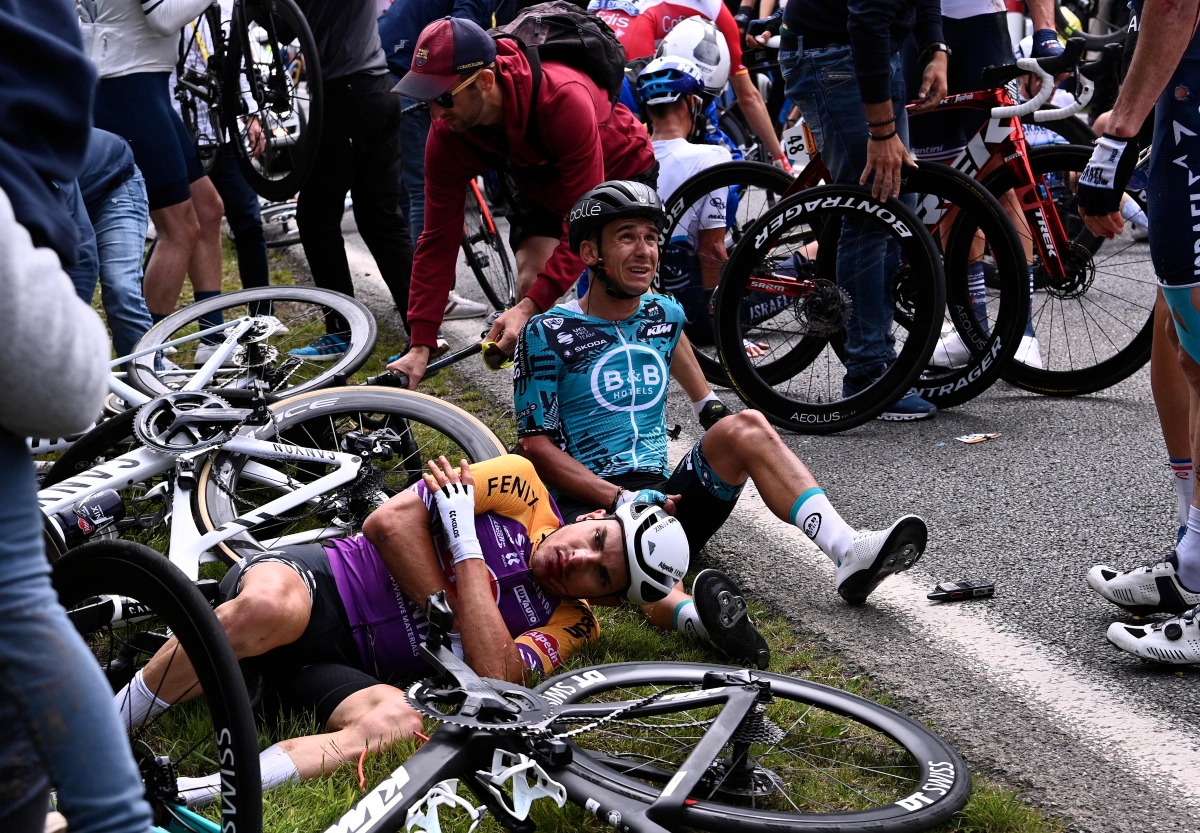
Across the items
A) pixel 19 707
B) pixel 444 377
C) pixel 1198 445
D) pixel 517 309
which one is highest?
pixel 19 707

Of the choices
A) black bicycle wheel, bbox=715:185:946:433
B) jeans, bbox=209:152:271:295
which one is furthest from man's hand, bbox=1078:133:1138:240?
jeans, bbox=209:152:271:295

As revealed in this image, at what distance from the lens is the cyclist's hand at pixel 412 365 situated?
15.2 ft

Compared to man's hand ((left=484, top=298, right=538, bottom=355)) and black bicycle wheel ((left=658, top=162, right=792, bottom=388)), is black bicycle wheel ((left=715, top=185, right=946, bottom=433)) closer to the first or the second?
black bicycle wheel ((left=658, top=162, right=792, bottom=388))

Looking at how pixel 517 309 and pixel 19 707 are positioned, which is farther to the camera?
pixel 517 309

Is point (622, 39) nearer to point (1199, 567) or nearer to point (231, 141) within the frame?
point (231, 141)

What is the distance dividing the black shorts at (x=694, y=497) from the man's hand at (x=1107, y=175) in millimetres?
1354

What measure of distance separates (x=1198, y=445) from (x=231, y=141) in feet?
16.3

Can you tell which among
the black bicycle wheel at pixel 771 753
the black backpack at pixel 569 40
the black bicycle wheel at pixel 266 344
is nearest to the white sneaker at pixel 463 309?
the black bicycle wheel at pixel 266 344

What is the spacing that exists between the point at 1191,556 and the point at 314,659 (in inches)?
94.9

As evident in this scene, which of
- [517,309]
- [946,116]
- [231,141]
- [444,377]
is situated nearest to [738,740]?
[517,309]

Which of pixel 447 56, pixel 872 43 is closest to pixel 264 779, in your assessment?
pixel 447 56

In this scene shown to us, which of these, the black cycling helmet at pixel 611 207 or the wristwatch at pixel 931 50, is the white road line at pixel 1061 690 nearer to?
the black cycling helmet at pixel 611 207

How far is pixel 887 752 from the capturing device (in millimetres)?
2906

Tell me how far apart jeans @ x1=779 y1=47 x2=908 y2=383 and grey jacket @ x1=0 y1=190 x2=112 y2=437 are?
3909 millimetres
